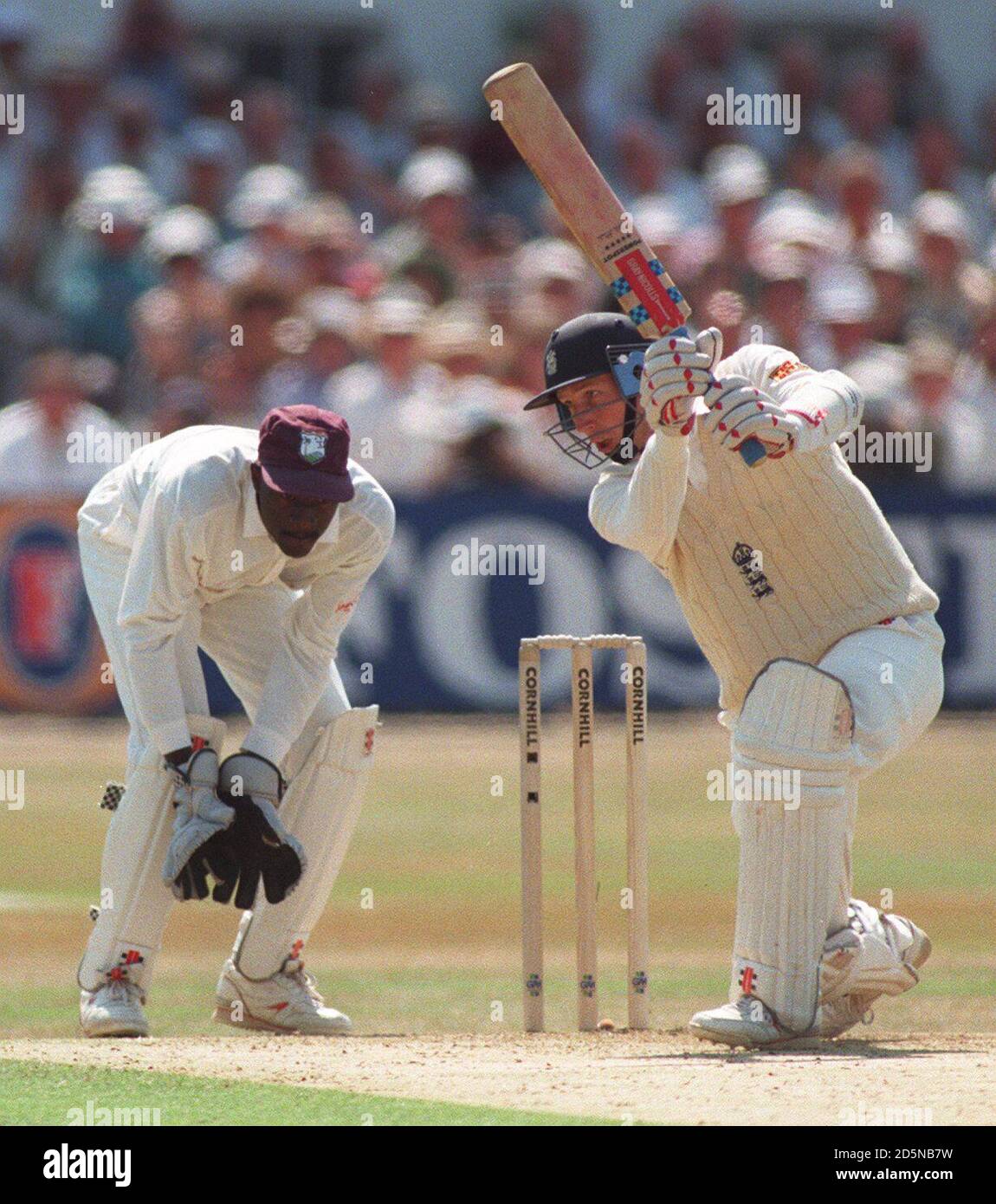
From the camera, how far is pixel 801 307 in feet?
33.3

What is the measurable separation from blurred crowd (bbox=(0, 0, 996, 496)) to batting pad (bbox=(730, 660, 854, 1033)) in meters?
5.47

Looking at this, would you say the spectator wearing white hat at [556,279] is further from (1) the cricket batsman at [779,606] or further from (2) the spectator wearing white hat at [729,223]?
(1) the cricket batsman at [779,606]

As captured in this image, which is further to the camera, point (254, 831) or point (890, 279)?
point (890, 279)

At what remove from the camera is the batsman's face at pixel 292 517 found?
4.77 m

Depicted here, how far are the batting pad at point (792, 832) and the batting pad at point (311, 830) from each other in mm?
1030

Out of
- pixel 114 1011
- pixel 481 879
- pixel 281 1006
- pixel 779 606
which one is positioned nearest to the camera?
pixel 779 606

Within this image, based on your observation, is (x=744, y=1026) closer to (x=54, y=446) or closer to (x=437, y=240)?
(x=54, y=446)

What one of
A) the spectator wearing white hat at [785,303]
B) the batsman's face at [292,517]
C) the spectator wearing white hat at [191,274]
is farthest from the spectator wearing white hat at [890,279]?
the batsman's face at [292,517]

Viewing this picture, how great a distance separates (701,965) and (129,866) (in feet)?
5.95

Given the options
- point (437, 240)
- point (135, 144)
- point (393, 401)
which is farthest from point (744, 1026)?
point (135, 144)

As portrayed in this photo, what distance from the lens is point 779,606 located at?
4.84 meters

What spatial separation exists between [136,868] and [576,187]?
1739 mm

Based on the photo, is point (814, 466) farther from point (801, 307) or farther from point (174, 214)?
point (174, 214)

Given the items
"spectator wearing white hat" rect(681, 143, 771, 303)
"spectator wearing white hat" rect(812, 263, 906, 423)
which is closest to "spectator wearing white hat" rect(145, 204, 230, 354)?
"spectator wearing white hat" rect(681, 143, 771, 303)
